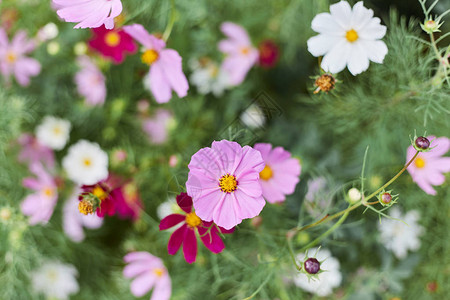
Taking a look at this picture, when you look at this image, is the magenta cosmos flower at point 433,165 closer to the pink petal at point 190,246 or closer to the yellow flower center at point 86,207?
the pink petal at point 190,246

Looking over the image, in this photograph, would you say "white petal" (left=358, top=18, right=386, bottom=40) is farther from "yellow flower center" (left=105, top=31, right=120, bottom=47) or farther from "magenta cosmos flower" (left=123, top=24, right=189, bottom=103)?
"yellow flower center" (left=105, top=31, right=120, bottom=47)

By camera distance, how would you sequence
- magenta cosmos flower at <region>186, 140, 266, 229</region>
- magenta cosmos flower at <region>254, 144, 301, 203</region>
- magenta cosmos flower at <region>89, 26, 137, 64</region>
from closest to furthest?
magenta cosmos flower at <region>186, 140, 266, 229</region> < magenta cosmos flower at <region>254, 144, 301, 203</region> < magenta cosmos flower at <region>89, 26, 137, 64</region>

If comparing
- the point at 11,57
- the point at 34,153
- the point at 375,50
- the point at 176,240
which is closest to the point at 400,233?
the point at 375,50

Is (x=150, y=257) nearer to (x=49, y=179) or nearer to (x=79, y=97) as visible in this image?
(x=49, y=179)

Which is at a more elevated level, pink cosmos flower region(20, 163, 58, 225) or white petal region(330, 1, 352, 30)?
white petal region(330, 1, 352, 30)

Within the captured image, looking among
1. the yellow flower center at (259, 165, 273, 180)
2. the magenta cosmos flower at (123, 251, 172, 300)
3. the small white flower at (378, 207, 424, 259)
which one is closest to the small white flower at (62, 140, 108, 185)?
the magenta cosmos flower at (123, 251, 172, 300)

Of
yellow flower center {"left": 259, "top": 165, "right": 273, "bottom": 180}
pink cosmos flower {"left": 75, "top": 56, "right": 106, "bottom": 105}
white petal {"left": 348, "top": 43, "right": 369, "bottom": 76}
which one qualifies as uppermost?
white petal {"left": 348, "top": 43, "right": 369, "bottom": 76}

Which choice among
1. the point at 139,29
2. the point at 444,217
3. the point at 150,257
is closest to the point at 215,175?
the point at 139,29
